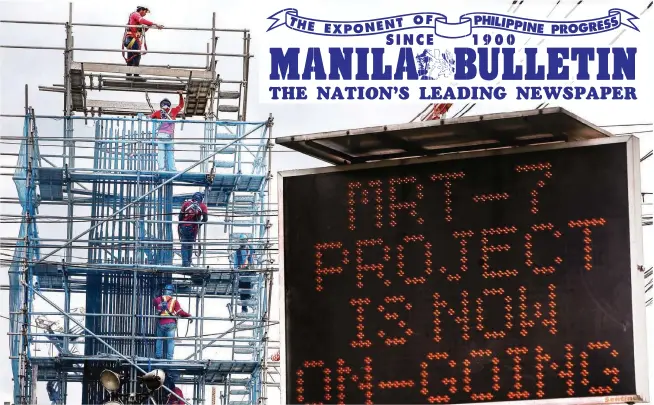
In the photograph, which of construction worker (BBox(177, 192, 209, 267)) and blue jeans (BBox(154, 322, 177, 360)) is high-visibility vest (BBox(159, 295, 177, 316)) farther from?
construction worker (BBox(177, 192, 209, 267))

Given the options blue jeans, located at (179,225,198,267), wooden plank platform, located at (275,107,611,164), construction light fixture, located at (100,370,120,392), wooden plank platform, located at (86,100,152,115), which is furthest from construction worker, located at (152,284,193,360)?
wooden plank platform, located at (275,107,611,164)

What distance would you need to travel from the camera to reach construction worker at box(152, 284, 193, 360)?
3584 centimetres

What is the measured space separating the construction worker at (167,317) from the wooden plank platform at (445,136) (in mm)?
20205

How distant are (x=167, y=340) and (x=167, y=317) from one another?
41.5 inches

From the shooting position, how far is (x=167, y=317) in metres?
35.5

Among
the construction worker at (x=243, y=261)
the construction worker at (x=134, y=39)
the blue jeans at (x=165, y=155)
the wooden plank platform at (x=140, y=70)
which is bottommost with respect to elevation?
the construction worker at (x=243, y=261)

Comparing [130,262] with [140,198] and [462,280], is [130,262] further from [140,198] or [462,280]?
[462,280]

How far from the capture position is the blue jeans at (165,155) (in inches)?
1457

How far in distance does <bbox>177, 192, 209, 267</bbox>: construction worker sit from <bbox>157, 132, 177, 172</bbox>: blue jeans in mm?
1098

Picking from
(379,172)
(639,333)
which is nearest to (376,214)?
(379,172)

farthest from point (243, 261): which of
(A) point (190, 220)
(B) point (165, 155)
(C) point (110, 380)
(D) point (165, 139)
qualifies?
(C) point (110, 380)

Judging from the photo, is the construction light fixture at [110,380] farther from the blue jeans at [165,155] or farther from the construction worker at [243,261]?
the blue jeans at [165,155]

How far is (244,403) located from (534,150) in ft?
82.4

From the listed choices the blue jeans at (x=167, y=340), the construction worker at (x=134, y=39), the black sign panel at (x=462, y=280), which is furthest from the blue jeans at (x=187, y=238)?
the black sign panel at (x=462, y=280)
